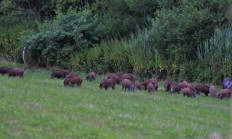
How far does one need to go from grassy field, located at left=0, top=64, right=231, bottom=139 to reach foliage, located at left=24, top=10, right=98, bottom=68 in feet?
41.1

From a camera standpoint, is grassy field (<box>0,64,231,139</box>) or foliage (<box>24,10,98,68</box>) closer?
grassy field (<box>0,64,231,139</box>)

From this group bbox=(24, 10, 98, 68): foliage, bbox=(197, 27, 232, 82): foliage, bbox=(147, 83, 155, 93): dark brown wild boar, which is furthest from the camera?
bbox=(24, 10, 98, 68): foliage

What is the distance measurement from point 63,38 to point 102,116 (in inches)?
697

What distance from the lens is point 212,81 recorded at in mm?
21734

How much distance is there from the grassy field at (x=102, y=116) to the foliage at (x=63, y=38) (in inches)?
493

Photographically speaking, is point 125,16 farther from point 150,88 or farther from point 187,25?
point 150,88

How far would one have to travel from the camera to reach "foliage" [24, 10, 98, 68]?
27.5 m

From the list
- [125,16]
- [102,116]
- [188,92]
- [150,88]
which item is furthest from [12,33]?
[102,116]

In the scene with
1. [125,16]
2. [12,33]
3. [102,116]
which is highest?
[125,16]

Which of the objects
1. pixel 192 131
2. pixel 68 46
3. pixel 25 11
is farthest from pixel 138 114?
pixel 25 11

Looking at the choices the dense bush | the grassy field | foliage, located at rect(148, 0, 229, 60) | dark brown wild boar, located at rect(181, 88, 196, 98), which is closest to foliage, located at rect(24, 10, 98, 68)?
the dense bush

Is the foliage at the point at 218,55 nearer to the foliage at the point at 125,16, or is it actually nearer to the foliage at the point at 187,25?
the foliage at the point at 187,25

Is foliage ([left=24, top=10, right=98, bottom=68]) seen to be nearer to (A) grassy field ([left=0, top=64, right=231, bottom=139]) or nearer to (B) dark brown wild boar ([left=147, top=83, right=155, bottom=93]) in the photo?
(B) dark brown wild boar ([left=147, top=83, right=155, bottom=93])

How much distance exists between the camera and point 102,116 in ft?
35.8
